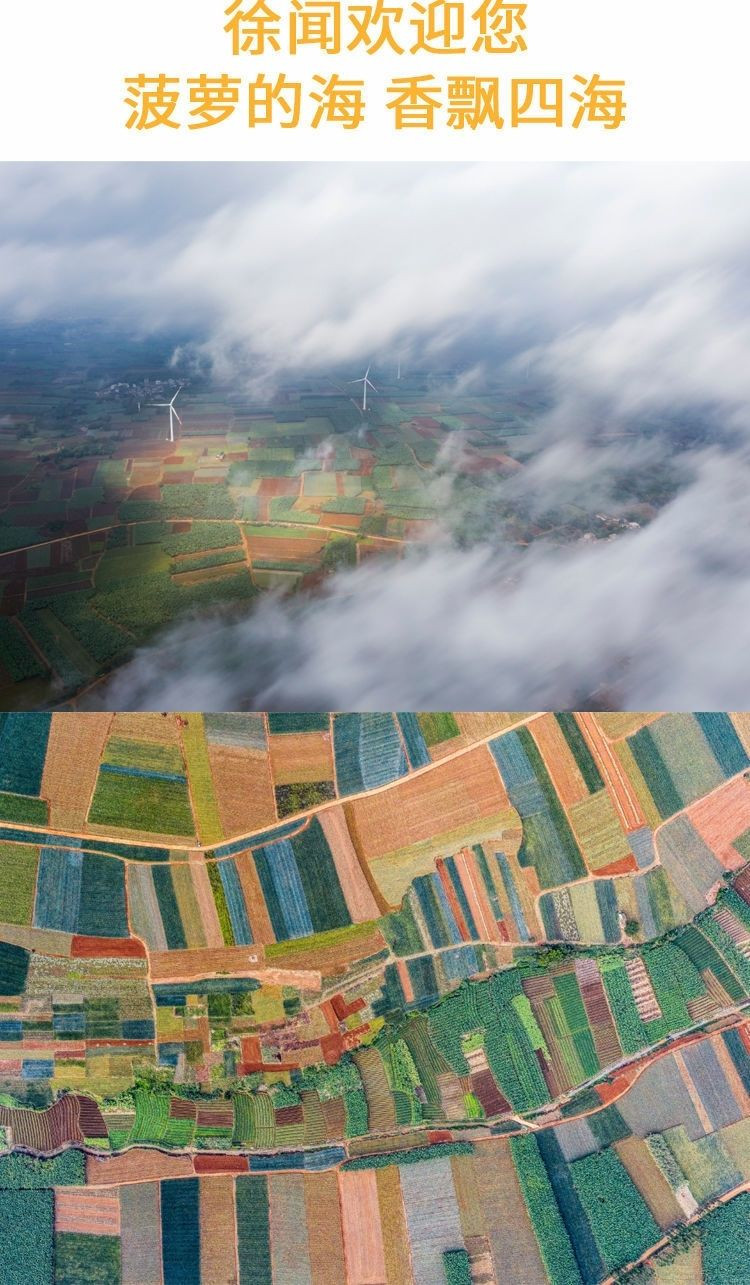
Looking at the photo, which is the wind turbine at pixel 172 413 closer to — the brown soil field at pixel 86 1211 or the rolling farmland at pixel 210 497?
the rolling farmland at pixel 210 497

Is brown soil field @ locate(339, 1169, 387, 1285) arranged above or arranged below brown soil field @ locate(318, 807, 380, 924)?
below

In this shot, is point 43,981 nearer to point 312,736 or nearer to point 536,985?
point 312,736

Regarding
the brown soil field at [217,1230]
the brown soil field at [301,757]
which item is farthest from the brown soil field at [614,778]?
the brown soil field at [217,1230]

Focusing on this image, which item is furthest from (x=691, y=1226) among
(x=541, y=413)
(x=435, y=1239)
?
(x=541, y=413)

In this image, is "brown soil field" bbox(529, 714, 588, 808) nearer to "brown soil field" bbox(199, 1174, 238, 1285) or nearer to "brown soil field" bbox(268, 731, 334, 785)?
"brown soil field" bbox(268, 731, 334, 785)

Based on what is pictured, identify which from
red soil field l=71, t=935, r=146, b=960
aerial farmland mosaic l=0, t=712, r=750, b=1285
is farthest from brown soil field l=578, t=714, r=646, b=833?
red soil field l=71, t=935, r=146, b=960

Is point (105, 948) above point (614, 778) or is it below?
below

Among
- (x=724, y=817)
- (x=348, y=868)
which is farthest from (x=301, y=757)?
(x=724, y=817)

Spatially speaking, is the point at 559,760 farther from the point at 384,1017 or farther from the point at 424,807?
the point at 384,1017
